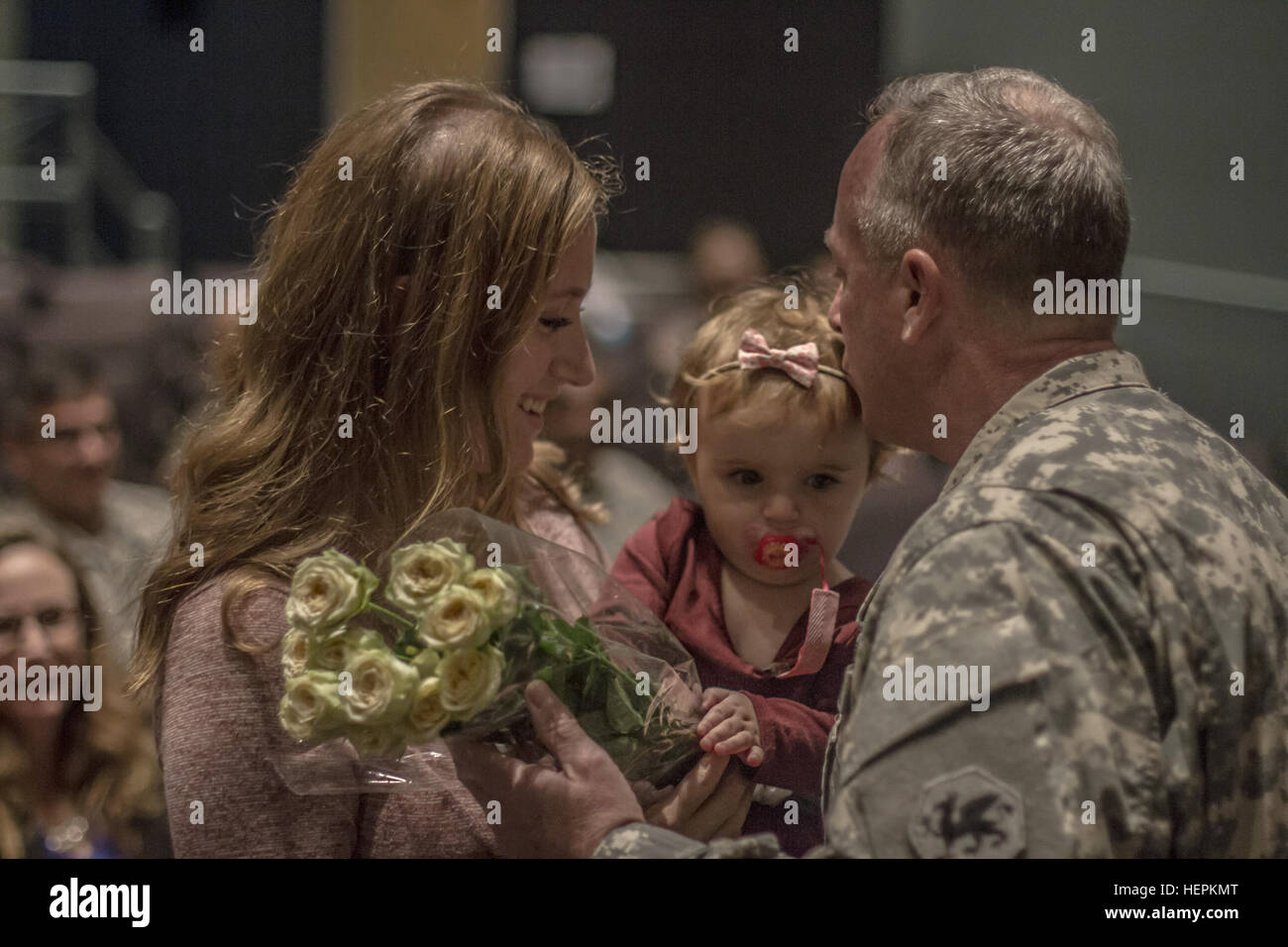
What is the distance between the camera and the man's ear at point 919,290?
1.59 meters

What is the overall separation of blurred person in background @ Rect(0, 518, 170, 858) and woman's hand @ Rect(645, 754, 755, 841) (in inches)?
56.6

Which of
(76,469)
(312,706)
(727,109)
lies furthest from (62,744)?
(727,109)

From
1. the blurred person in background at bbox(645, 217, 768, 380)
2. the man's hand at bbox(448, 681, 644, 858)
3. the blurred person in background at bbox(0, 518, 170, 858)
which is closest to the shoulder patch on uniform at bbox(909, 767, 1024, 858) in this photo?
the man's hand at bbox(448, 681, 644, 858)

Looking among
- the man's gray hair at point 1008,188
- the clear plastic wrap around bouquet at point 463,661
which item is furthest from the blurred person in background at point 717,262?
the clear plastic wrap around bouquet at point 463,661

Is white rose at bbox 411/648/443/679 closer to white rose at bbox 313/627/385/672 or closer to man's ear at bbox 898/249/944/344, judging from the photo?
white rose at bbox 313/627/385/672

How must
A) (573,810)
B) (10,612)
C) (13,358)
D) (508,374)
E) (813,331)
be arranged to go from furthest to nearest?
(13,358) < (10,612) < (813,331) < (508,374) < (573,810)

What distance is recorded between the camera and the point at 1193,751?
1273 mm

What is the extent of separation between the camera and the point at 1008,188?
5.07 ft

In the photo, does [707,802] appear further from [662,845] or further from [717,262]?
[717,262]

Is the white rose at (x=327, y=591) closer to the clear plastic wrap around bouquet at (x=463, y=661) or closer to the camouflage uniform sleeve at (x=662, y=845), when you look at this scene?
the clear plastic wrap around bouquet at (x=463, y=661)

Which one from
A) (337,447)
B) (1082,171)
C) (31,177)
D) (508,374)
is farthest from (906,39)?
(31,177)

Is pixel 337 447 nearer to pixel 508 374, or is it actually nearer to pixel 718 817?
pixel 508 374

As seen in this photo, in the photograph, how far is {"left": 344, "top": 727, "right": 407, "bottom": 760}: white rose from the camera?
1.41 meters

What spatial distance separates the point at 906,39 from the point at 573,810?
1.85m
